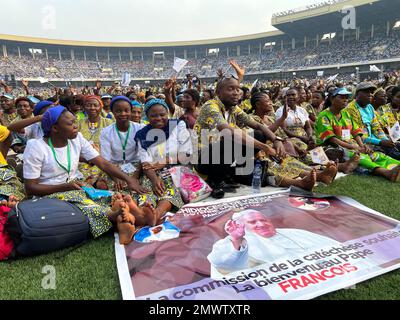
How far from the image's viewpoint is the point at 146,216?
2.72 meters

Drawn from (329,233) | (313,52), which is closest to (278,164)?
(329,233)

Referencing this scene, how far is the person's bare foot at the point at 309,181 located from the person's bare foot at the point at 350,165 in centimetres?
115

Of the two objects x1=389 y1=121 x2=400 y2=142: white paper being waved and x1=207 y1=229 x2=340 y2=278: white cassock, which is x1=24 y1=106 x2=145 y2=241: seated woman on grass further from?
x1=389 y1=121 x2=400 y2=142: white paper being waved

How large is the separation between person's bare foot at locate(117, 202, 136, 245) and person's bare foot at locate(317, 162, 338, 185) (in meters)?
2.44

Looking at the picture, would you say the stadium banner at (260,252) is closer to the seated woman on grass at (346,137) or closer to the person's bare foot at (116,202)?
the person's bare foot at (116,202)

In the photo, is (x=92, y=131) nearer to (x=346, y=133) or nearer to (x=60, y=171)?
(x=60, y=171)

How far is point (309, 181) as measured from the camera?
3.45 m


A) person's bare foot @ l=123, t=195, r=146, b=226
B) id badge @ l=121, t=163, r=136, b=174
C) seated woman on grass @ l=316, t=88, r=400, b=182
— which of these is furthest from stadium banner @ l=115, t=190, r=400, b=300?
seated woman on grass @ l=316, t=88, r=400, b=182

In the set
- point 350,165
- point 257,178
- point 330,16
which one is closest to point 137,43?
point 330,16

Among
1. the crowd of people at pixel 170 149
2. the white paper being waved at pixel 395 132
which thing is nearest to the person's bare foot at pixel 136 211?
the crowd of people at pixel 170 149

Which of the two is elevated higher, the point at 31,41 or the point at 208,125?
the point at 31,41

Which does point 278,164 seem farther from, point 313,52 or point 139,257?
point 313,52

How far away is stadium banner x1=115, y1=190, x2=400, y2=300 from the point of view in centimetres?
189
